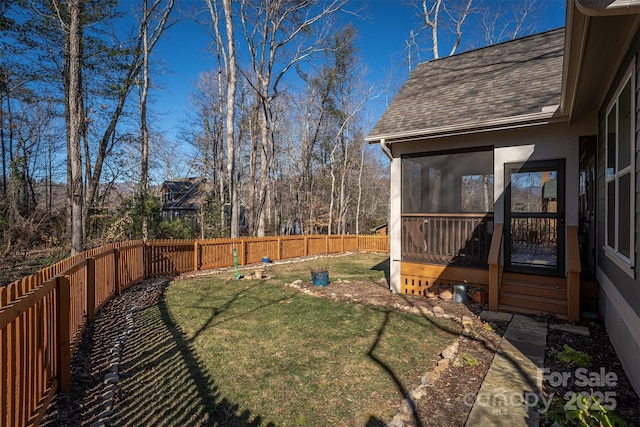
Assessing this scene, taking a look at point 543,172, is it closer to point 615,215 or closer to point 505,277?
point 505,277

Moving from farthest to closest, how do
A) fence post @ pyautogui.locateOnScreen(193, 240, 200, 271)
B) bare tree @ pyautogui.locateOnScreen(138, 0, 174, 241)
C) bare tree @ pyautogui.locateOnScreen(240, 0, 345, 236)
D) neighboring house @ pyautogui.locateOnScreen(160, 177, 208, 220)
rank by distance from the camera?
neighboring house @ pyautogui.locateOnScreen(160, 177, 208, 220) → bare tree @ pyautogui.locateOnScreen(240, 0, 345, 236) → bare tree @ pyautogui.locateOnScreen(138, 0, 174, 241) → fence post @ pyautogui.locateOnScreen(193, 240, 200, 271)

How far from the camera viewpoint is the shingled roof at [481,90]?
19.3 ft

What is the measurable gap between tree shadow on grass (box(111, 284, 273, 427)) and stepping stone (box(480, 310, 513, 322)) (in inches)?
154

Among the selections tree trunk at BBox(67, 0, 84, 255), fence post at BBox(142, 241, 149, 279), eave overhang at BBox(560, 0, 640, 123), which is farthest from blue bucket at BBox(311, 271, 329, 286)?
tree trunk at BBox(67, 0, 84, 255)

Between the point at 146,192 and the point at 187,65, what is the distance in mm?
10190

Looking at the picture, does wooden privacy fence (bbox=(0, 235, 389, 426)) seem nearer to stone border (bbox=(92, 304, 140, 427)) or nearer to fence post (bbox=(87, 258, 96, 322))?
fence post (bbox=(87, 258, 96, 322))

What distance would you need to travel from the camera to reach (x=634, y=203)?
114 inches

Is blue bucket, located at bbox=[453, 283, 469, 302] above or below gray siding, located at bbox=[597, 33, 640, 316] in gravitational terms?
below

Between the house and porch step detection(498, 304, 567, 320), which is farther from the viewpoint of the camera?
porch step detection(498, 304, 567, 320)

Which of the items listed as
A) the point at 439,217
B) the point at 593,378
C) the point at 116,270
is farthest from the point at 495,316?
the point at 116,270

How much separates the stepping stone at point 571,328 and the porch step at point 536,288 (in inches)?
28.2

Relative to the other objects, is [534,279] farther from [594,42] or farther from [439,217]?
[594,42]

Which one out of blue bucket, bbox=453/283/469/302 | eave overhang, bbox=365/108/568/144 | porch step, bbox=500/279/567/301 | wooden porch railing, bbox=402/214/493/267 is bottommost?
blue bucket, bbox=453/283/469/302

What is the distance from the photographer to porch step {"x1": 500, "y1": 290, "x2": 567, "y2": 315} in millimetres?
5106
